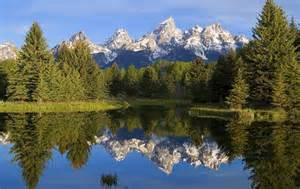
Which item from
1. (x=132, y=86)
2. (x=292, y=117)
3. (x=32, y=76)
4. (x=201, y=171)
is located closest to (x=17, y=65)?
(x=32, y=76)

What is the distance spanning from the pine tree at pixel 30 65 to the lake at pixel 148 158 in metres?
34.8

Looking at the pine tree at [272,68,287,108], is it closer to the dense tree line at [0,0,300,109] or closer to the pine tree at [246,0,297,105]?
the dense tree line at [0,0,300,109]

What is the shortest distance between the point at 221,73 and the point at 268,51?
20160 mm

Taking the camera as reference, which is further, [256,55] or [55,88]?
[55,88]

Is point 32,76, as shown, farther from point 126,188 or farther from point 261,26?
point 126,188

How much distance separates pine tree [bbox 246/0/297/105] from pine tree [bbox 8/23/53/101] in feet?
124

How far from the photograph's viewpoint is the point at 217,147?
117ft

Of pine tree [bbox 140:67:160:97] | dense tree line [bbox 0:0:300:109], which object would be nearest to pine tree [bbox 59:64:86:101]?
dense tree line [bbox 0:0:300:109]

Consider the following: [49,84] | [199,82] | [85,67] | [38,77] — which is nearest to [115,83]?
[85,67]

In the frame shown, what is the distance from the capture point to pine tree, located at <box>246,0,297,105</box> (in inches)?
2623

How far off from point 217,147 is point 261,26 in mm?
39354

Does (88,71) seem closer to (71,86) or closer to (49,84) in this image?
(71,86)

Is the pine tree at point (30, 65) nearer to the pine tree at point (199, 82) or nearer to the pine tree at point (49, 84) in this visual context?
the pine tree at point (49, 84)

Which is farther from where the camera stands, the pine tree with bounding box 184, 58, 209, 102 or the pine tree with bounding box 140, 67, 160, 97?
the pine tree with bounding box 140, 67, 160, 97
